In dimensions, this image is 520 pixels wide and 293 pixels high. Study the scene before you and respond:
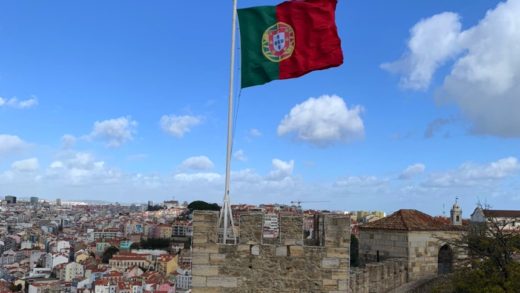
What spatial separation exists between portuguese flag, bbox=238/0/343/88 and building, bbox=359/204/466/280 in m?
9.78

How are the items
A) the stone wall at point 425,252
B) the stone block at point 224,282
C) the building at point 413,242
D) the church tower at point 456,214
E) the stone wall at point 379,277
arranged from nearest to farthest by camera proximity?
the stone block at point 224,282
the stone wall at point 379,277
the stone wall at point 425,252
the building at point 413,242
the church tower at point 456,214

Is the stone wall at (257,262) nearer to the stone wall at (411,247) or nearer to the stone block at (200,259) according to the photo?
the stone block at (200,259)

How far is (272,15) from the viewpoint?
8.34m

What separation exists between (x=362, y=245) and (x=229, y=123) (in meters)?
11.1

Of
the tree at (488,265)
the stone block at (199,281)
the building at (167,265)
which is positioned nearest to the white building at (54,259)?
the building at (167,265)

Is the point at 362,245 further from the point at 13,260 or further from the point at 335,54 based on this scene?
the point at 13,260

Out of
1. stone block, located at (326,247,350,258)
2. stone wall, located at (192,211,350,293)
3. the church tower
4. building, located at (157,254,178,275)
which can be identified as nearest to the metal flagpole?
stone wall, located at (192,211,350,293)

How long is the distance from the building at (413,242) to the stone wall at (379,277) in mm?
632

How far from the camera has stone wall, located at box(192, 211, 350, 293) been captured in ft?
25.5

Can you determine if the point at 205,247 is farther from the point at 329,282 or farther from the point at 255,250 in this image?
the point at 329,282

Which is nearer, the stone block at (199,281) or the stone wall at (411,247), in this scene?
the stone block at (199,281)

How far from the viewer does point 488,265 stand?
14.5 metres

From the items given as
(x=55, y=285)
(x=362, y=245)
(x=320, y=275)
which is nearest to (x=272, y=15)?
(x=320, y=275)

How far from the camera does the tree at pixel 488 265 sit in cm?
1366
